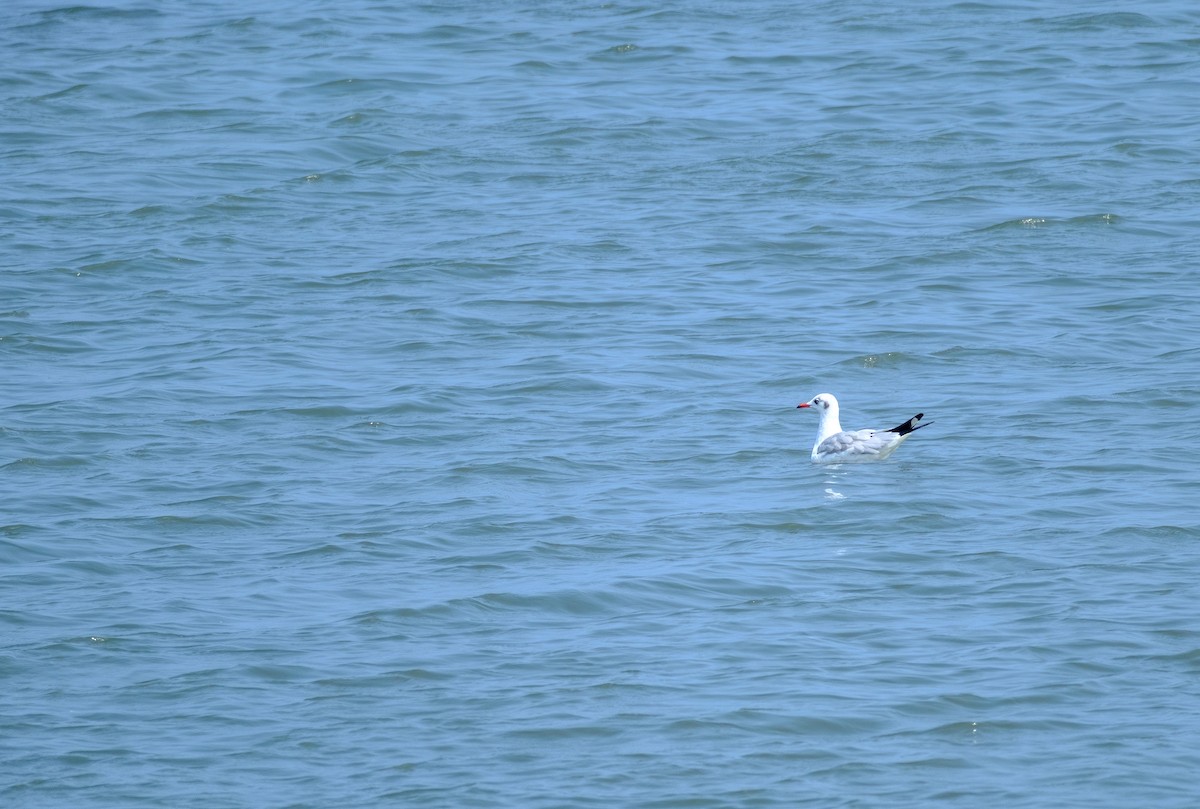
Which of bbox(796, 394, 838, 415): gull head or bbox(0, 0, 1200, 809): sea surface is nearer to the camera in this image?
bbox(0, 0, 1200, 809): sea surface

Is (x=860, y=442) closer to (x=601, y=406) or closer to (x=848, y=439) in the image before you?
(x=848, y=439)

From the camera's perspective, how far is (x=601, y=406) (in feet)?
46.2

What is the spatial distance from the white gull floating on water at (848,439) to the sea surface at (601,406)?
17 centimetres

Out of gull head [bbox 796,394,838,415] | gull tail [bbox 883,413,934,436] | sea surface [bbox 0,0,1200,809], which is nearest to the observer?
sea surface [bbox 0,0,1200,809]

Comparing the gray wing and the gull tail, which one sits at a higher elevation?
the gull tail

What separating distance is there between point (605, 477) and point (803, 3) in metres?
15.6

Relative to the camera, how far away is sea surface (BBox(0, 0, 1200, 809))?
8.55 m

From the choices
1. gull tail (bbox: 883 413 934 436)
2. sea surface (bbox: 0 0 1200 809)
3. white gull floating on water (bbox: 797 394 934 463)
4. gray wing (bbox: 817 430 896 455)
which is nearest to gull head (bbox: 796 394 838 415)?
white gull floating on water (bbox: 797 394 934 463)

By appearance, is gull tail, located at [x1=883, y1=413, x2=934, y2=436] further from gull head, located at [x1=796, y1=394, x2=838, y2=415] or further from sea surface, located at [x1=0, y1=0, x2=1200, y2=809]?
gull head, located at [x1=796, y1=394, x2=838, y2=415]

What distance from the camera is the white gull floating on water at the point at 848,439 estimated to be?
1264cm

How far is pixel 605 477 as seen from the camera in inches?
491

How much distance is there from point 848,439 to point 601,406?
7.10ft

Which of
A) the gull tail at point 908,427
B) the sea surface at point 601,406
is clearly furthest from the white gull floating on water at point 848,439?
the sea surface at point 601,406

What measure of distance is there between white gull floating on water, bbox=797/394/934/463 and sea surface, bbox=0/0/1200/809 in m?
0.17
